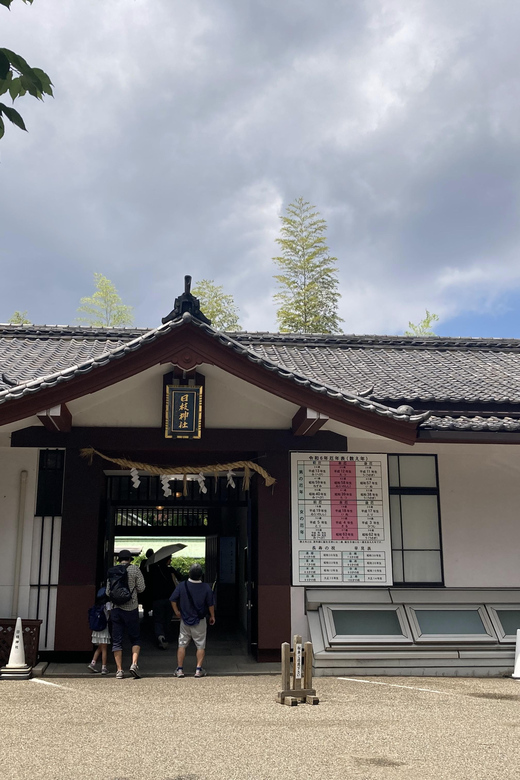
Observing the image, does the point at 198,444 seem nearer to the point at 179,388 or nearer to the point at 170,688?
the point at 179,388

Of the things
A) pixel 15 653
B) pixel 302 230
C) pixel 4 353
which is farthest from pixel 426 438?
pixel 302 230

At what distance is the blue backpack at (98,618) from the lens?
8102 mm

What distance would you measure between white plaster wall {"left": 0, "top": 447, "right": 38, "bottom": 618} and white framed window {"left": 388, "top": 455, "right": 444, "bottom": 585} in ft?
16.9

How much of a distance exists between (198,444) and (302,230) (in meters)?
24.0

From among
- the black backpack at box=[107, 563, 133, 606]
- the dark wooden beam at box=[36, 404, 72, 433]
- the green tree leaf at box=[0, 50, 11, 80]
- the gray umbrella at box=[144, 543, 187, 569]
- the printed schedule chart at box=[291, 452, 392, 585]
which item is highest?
the green tree leaf at box=[0, 50, 11, 80]

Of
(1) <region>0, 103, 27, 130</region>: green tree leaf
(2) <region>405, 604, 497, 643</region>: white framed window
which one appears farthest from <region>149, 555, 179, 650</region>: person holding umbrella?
(1) <region>0, 103, 27, 130</region>: green tree leaf

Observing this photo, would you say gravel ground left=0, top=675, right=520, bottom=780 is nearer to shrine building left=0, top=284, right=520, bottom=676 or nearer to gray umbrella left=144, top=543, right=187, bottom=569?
shrine building left=0, top=284, right=520, bottom=676

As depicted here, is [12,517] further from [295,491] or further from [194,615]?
[295,491]

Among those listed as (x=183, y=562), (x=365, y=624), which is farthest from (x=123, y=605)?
(x=183, y=562)

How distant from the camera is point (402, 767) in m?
4.73

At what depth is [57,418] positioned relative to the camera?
8.48 m

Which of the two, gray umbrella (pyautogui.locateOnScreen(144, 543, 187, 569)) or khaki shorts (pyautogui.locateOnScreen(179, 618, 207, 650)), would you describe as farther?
gray umbrella (pyautogui.locateOnScreen(144, 543, 187, 569))

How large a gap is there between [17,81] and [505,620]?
8597 mm

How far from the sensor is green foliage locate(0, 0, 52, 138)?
341cm
